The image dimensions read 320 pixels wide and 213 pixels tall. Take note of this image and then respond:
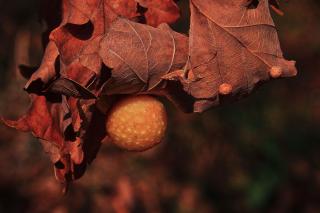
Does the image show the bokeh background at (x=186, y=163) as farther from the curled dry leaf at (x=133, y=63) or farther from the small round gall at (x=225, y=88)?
the small round gall at (x=225, y=88)

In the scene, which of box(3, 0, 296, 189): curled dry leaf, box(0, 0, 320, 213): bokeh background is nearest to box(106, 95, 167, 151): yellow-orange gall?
box(3, 0, 296, 189): curled dry leaf

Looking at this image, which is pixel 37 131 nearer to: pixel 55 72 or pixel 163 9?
pixel 55 72

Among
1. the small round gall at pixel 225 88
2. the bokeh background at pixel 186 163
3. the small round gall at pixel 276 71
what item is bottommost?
the bokeh background at pixel 186 163

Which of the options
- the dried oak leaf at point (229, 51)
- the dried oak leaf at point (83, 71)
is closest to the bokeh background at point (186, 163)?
the dried oak leaf at point (83, 71)

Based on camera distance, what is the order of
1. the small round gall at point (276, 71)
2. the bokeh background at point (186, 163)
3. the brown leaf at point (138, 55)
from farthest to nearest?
1. the bokeh background at point (186, 163)
2. the small round gall at point (276, 71)
3. the brown leaf at point (138, 55)

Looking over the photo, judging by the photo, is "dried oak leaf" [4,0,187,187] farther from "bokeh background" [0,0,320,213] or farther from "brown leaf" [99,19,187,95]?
"bokeh background" [0,0,320,213]

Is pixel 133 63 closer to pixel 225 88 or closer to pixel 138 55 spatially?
Result: pixel 138 55

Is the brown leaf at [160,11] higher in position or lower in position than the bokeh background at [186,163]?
higher

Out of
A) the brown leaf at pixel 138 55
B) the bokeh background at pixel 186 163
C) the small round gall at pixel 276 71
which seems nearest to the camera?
the brown leaf at pixel 138 55
